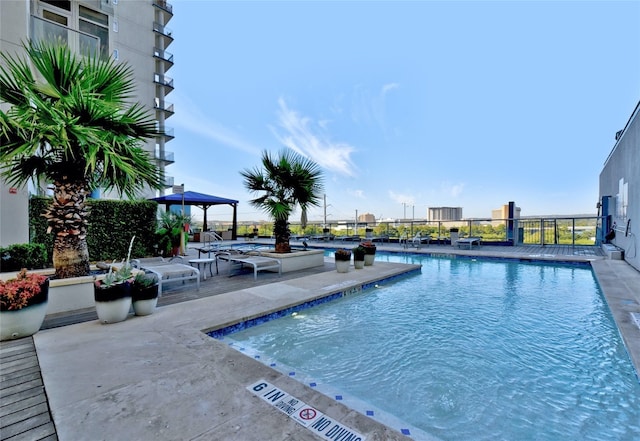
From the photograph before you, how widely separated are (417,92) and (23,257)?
1894 centimetres

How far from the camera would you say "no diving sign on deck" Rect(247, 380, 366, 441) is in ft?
5.17

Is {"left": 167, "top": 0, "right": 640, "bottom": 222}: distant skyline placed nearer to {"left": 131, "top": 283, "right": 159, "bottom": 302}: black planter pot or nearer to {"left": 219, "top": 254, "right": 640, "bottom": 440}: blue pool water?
{"left": 131, "top": 283, "right": 159, "bottom": 302}: black planter pot

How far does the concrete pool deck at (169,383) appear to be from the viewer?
1614 millimetres

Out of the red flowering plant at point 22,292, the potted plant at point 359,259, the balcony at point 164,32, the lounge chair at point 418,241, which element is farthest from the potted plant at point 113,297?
the balcony at point 164,32

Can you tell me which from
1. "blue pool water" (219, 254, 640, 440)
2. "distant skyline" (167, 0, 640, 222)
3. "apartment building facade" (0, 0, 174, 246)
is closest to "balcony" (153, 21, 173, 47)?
"apartment building facade" (0, 0, 174, 246)

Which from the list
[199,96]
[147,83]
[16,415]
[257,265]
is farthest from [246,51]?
[16,415]

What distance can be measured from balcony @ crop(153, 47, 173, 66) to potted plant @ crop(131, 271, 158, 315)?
79.0ft

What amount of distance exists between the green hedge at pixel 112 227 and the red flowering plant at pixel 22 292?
4102mm

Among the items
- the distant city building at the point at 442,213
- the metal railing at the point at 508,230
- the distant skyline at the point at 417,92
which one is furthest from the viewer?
the distant city building at the point at 442,213

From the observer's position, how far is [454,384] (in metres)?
2.41

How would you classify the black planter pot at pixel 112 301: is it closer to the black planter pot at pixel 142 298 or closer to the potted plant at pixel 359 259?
the black planter pot at pixel 142 298

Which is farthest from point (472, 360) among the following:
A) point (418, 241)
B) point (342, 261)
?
point (418, 241)

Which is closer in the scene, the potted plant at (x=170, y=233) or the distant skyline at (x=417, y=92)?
the potted plant at (x=170, y=233)

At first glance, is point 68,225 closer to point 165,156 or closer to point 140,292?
point 140,292
